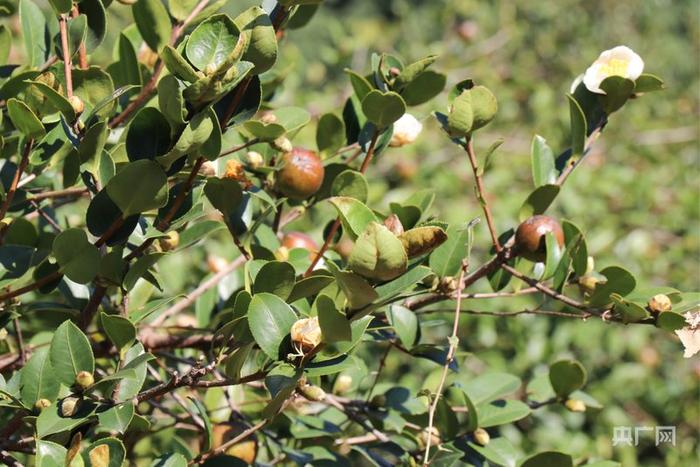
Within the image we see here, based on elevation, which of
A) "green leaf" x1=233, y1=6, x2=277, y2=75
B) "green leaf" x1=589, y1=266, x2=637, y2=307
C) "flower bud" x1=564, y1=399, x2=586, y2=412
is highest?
"green leaf" x1=233, y1=6, x2=277, y2=75

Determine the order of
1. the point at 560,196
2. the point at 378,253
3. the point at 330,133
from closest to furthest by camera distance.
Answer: the point at 378,253 < the point at 330,133 < the point at 560,196

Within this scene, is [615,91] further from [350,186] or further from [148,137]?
[148,137]

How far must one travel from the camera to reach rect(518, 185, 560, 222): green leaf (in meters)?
1.02

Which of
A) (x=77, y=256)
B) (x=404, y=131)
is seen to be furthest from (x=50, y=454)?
(x=404, y=131)

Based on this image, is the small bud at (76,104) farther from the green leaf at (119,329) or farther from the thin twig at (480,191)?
the thin twig at (480,191)

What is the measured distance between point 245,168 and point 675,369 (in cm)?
221

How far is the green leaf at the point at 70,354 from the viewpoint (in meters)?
0.79

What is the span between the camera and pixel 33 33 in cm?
107

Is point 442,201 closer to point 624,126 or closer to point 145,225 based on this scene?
point 624,126

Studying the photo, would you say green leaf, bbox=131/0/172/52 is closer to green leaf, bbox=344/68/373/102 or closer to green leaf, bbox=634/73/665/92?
green leaf, bbox=344/68/373/102

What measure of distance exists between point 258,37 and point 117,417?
14.6 inches

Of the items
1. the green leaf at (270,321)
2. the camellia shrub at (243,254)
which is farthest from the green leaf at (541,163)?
the green leaf at (270,321)

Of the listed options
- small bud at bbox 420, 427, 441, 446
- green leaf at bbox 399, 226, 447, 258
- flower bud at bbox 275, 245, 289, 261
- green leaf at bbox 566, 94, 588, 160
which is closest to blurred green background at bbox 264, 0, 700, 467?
small bud at bbox 420, 427, 441, 446
